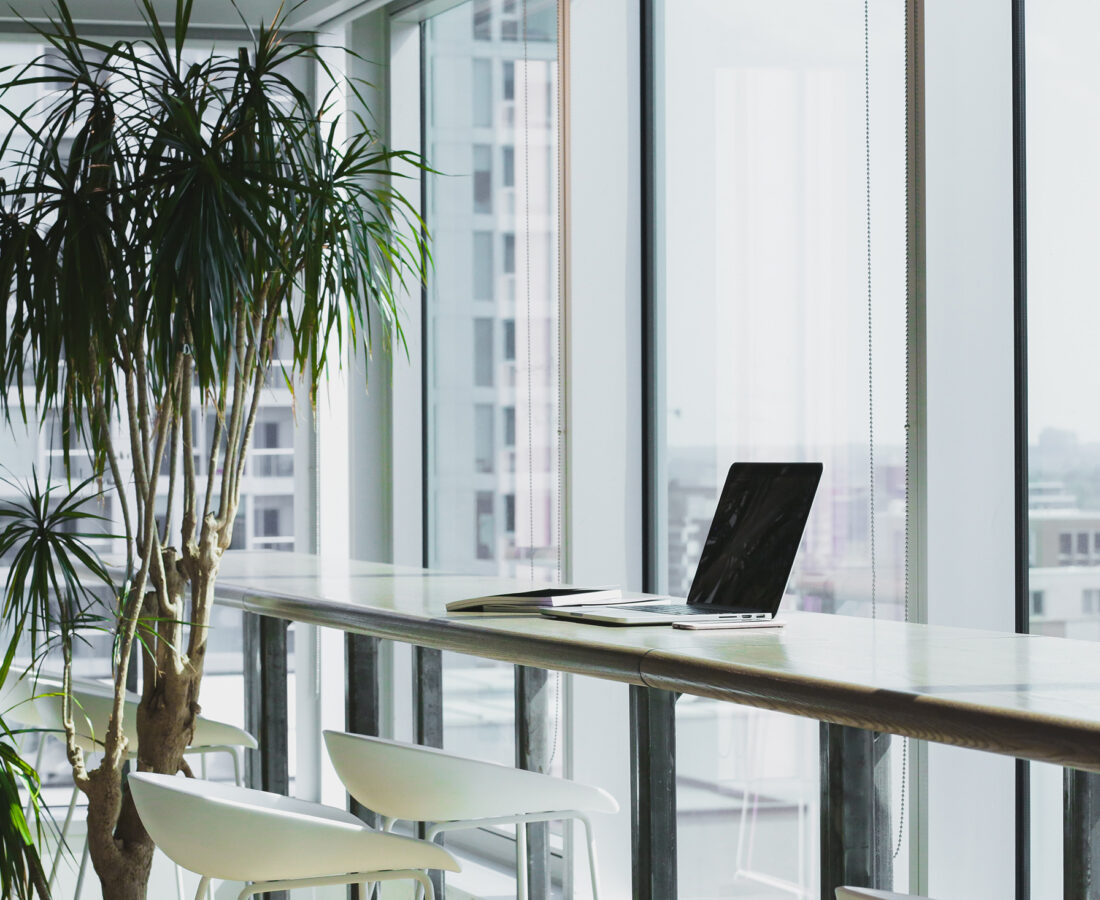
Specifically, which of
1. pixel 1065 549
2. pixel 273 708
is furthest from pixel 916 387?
pixel 273 708

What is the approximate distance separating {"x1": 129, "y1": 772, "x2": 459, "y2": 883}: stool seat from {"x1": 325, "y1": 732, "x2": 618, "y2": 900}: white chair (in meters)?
0.26

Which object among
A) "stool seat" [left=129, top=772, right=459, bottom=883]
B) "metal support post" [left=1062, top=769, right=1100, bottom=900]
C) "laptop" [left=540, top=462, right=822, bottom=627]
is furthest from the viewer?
"laptop" [left=540, top=462, right=822, bottom=627]

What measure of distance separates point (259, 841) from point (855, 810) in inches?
28.9

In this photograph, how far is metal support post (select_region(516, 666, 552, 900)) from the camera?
8.03 ft

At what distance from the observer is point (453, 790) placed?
2080 mm

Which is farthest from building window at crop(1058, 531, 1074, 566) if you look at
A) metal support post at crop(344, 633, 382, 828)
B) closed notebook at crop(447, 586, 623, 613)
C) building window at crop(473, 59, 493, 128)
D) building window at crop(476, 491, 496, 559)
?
building window at crop(473, 59, 493, 128)

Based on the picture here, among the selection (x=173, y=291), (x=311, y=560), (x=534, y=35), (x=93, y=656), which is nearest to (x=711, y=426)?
(x=311, y=560)

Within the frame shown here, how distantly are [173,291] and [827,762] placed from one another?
124 centimetres

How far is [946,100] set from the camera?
2.63m

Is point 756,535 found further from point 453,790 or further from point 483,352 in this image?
point 483,352

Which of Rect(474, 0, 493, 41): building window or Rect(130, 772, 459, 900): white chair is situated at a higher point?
Rect(474, 0, 493, 41): building window

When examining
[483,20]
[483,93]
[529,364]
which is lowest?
[529,364]

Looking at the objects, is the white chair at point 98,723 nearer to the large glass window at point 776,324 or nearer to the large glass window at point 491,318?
the large glass window at point 776,324

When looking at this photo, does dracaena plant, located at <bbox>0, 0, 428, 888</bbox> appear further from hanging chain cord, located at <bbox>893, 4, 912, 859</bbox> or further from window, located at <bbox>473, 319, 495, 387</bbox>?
window, located at <bbox>473, 319, 495, 387</bbox>
